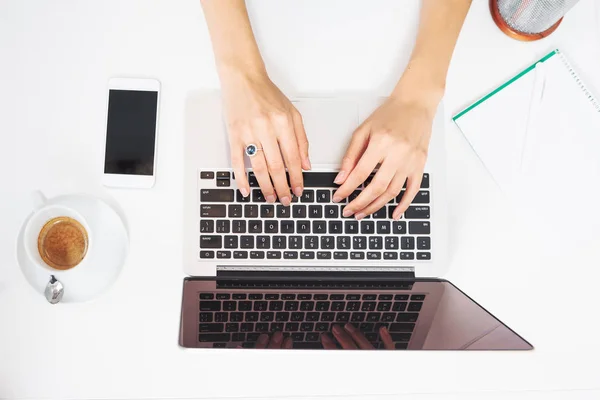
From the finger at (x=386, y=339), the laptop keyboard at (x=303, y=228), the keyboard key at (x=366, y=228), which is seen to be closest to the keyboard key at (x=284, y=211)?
the laptop keyboard at (x=303, y=228)

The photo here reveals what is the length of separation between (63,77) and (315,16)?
39 centimetres

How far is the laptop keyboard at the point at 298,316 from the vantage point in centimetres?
70

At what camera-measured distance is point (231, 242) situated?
72 centimetres

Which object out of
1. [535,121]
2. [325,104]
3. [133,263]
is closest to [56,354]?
[133,263]

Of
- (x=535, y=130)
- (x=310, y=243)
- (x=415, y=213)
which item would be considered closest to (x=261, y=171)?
(x=310, y=243)

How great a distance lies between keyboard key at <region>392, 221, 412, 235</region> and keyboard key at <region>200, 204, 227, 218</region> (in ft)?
0.79

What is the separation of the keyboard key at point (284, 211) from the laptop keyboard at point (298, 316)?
4.3 inches

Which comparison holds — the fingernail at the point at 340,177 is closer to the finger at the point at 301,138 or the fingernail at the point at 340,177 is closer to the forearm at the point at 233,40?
the finger at the point at 301,138

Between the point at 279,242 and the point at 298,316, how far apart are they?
105 millimetres

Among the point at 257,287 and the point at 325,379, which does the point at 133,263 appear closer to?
the point at 257,287

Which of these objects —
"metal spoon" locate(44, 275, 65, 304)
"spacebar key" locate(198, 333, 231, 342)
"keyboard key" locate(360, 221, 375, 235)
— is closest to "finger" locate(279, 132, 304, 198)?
"keyboard key" locate(360, 221, 375, 235)

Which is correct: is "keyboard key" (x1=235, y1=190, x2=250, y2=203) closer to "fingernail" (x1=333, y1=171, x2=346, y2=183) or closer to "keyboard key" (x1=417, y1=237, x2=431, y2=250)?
"fingernail" (x1=333, y1=171, x2=346, y2=183)

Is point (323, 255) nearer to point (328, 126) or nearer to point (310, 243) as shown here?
point (310, 243)

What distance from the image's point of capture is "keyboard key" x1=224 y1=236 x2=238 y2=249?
72 cm
